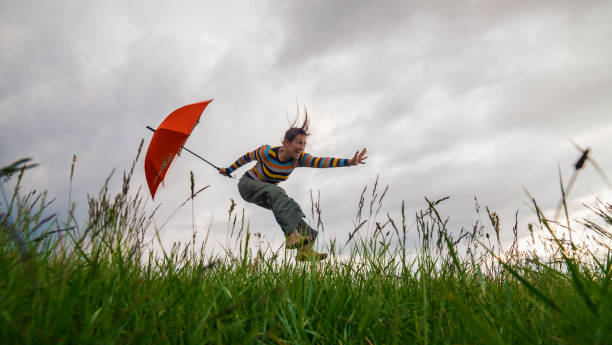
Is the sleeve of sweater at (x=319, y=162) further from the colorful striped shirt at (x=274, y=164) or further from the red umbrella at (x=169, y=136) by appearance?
the red umbrella at (x=169, y=136)

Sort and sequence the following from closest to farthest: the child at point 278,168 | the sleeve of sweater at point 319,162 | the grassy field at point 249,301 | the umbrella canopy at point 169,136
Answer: the grassy field at point 249,301 < the umbrella canopy at point 169,136 < the child at point 278,168 < the sleeve of sweater at point 319,162

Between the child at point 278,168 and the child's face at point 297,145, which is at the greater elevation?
the child's face at point 297,145

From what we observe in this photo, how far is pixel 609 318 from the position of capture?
4.31 ft

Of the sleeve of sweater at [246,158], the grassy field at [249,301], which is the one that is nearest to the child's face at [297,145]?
the sleeve of sweater at [246,158]

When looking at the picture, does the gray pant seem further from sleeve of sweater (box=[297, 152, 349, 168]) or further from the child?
sleeve of sweater (box=[297, 152, 349, 168])

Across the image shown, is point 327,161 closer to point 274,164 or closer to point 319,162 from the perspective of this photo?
point 319,162

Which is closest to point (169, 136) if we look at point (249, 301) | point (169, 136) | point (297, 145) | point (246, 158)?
point (169, 136)

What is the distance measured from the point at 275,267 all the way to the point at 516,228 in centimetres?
195

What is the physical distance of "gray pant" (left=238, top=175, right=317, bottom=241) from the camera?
5706mm

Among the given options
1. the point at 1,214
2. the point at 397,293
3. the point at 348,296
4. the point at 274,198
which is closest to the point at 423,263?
the point at 397,293

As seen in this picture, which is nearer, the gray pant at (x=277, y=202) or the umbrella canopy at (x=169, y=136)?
the umbrella canopy at (x=169, y=136)

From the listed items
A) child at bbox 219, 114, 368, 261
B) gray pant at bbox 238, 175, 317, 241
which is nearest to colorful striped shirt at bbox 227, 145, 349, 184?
child at bbox 219, 114, 368, 261

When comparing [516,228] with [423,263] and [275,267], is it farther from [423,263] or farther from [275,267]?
[275,267]

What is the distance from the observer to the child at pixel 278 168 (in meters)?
5.89
